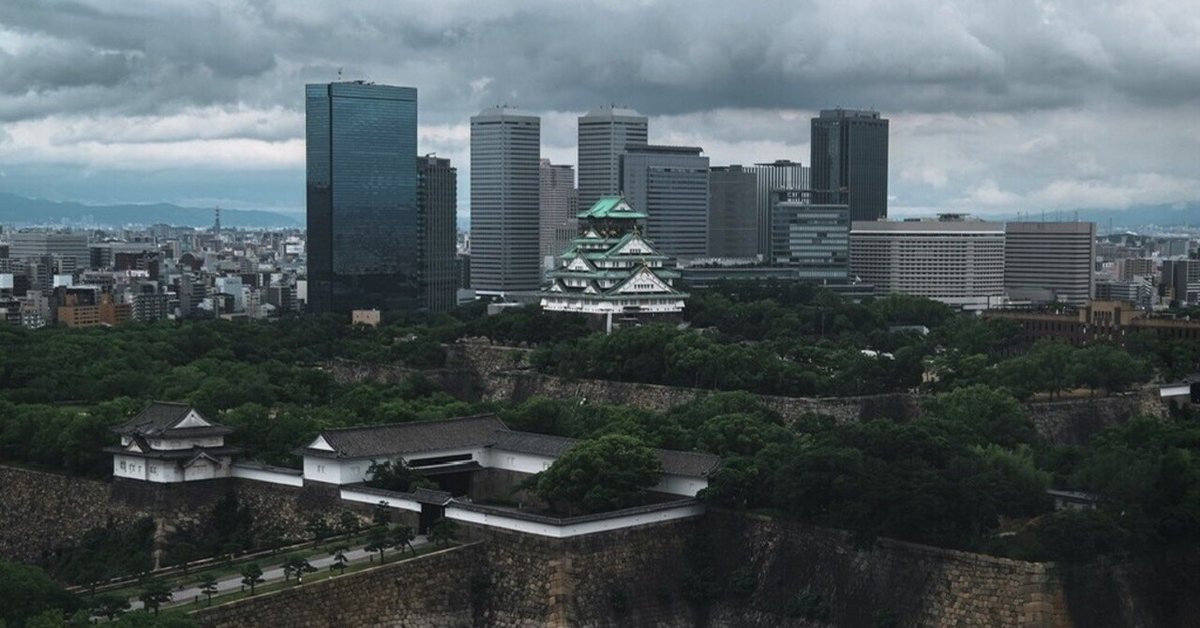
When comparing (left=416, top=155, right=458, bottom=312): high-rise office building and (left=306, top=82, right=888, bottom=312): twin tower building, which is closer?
(left=306, top=82, right=888, bottom=312): twin tower building

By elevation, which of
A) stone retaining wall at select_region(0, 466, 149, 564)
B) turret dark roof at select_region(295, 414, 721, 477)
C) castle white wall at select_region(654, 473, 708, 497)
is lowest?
stone retaining wall at select_region(0, 466, 149, 564)

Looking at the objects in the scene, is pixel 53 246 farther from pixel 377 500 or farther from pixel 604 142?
pixel 377 500

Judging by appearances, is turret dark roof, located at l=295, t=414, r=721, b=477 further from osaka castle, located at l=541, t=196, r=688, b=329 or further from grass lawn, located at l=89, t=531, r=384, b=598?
osaka castle, located at l=541, t=196, r=688, b=329

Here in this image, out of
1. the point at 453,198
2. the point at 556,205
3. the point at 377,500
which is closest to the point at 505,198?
the point at 453,198

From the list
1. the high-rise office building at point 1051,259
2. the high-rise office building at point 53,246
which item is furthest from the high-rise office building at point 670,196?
the high-rise office building at point 53,246

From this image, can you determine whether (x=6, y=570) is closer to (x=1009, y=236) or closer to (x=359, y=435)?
(x=359, y=435)

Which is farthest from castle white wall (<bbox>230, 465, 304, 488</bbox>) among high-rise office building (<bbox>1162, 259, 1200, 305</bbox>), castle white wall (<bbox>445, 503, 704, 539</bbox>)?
high-rise office building (<bbox>1162, 259, 1200, 305</bbox>)
